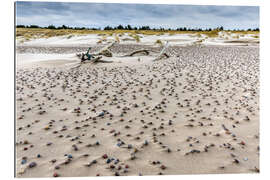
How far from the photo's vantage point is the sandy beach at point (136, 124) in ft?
9.07

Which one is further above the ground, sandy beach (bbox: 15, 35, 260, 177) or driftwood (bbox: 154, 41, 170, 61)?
driftwood (bbox: 154, 41, 170, 61)

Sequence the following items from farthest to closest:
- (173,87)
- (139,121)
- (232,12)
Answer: (173,87), (232,12), (139,121)

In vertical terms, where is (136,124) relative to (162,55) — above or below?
below

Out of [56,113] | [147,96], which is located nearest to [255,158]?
[147,96]

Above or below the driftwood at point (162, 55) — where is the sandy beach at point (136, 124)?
below

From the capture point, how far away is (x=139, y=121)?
3861 millimetres

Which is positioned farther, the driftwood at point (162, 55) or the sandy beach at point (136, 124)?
the driftwood at point (162, 55)

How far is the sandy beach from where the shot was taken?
2.77 metres

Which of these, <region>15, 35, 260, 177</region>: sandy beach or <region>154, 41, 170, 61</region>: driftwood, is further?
<region>154, 41, 170, 61</region>: driftwood

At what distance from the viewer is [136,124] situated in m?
3.75

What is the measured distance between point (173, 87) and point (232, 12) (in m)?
2.36

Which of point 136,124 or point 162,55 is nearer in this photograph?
point 136,124

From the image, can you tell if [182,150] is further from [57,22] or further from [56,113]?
[57,22]
